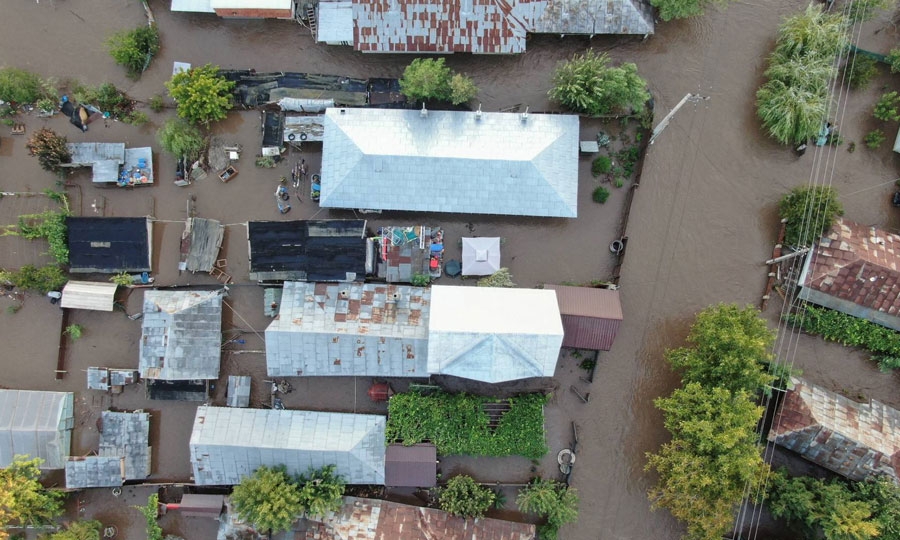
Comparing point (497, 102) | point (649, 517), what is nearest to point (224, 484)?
point (649, 517)

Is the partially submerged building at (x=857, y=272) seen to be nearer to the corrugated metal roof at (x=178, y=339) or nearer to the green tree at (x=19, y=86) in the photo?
the corrugated metal roof at (x=178, y=339)

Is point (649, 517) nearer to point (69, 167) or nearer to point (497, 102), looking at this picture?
point (497, 102)

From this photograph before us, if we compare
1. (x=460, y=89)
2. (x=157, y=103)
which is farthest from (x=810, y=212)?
(x=157, y=103)

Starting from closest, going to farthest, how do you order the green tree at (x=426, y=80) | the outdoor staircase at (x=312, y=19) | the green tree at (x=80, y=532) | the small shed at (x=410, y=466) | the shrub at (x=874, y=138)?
the green tree at (x=80, y=532), the green tree at (x=426, y=80), the small shed at (x=410, y=466), the shrub at (x=874, y=138), the outdoor staircase at (x=312, y=19)

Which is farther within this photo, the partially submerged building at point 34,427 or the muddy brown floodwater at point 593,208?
the muddy brown floodwater at point 593,208

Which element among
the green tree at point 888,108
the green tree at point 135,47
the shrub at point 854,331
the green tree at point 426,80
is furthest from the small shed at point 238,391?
the green tree at point 888,108

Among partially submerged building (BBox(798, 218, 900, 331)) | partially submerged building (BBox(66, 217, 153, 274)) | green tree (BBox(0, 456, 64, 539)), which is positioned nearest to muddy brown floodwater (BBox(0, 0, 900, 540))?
partially submerged building (BBox(66, 217, 153, 274))
